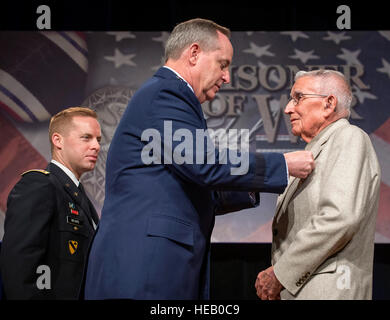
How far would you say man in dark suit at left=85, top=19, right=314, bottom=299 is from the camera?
1.64m

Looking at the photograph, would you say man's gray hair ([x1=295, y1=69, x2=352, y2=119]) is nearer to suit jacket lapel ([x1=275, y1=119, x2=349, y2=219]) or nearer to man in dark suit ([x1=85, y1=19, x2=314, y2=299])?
suit jacket lapel ([x1=275, y1=119, x2=349, y2=219])

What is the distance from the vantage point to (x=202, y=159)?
166 cm

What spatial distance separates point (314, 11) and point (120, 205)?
10.7ft

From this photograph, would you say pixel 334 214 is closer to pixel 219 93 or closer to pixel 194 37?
pixel 194 37

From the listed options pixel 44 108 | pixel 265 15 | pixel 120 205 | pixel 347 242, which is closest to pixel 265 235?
pixel 265 15

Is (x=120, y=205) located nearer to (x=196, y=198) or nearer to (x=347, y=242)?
(x=196, y=198)

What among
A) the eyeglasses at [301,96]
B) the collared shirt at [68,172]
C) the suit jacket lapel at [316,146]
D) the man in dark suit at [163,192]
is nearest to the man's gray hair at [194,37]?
the man in dark suit at [163,192]

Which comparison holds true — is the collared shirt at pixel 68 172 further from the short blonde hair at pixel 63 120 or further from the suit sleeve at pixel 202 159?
the suit sleeve at pixel 202 159

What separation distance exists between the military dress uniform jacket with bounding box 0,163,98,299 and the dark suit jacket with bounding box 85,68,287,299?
0.55 m

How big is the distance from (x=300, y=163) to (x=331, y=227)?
0.80 feet

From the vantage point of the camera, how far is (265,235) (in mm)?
4273

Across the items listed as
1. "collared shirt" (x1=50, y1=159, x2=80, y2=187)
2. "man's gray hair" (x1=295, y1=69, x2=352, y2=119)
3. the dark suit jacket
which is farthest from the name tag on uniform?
"man's gray hair" (x1=295, y1=69, x2=352, y2=119)

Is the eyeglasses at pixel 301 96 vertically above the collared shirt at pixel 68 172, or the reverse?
the eyeglasses at pixel 301 96

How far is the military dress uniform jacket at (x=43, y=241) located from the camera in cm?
225
